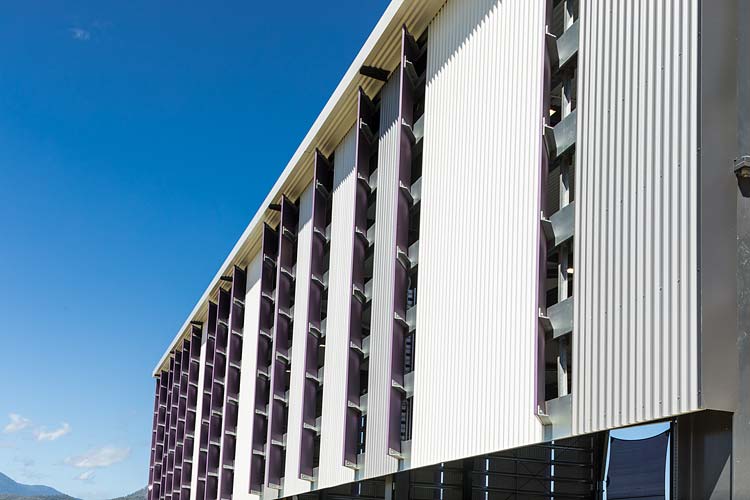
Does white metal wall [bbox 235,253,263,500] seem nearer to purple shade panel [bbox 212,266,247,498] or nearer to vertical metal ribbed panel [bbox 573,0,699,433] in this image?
purple shade panel [bbox 212,266,247,498]

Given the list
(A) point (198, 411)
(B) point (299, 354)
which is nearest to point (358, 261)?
(B) point (299, 354)

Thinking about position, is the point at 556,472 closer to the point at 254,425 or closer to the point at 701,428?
the point at 254,425

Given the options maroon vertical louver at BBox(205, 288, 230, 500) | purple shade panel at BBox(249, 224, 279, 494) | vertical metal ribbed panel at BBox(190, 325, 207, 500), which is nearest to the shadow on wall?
purple shade panel at BBox(249, 224, 279, 494)

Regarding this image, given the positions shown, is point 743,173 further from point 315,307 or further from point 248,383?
point 248,383

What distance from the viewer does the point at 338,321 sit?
1634 inches

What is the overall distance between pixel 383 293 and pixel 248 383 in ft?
75.8

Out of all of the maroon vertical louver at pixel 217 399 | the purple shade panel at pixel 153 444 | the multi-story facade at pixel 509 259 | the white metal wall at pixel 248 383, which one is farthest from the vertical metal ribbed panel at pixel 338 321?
the purple shade panel at pixel 153 444

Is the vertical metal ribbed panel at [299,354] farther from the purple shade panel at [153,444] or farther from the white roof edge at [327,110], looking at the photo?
the purple shade panel at [153,444]

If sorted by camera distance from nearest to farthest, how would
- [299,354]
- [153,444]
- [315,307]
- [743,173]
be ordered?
[743,173], [315,307], [299,354], [153,444]

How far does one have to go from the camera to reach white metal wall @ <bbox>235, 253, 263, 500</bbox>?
54.9m

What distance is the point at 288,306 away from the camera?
51438mm

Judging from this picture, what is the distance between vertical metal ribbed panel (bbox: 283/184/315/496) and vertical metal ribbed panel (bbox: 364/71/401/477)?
28.5ft

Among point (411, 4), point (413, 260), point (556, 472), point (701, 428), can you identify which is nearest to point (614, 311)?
point (701, 428)

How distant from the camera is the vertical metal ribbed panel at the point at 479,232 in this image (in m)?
25.5
